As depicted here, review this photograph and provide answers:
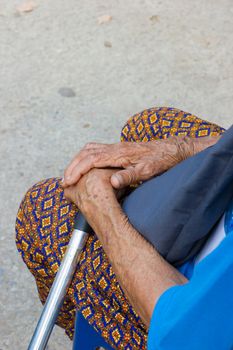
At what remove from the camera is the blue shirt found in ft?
3.64

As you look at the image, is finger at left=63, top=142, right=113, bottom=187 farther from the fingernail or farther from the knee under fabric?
the knee under fabric

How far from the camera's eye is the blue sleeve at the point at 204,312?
1.11 meters

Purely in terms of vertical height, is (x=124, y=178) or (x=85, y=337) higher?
(x=124, y=178)

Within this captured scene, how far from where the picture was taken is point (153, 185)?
Result: 1.58 meters

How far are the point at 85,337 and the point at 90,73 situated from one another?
1802 millimetres

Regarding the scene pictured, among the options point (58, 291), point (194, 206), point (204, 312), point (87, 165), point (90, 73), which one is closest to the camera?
point (204, 312)

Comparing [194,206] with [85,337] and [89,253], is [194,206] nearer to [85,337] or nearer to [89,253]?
[89,253]

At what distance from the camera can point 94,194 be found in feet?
5.36

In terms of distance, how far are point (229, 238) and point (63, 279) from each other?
0.57m

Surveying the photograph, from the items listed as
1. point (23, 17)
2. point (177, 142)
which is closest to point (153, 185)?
point (177, 142)

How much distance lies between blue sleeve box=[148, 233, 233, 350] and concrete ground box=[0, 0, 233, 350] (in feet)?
4.32

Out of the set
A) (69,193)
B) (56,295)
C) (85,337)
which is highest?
(69,193)

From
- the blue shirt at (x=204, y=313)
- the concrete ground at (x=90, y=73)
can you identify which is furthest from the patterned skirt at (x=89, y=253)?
the concrete ground at (x=90, y=73)

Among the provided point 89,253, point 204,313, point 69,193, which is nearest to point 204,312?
point 204,313
